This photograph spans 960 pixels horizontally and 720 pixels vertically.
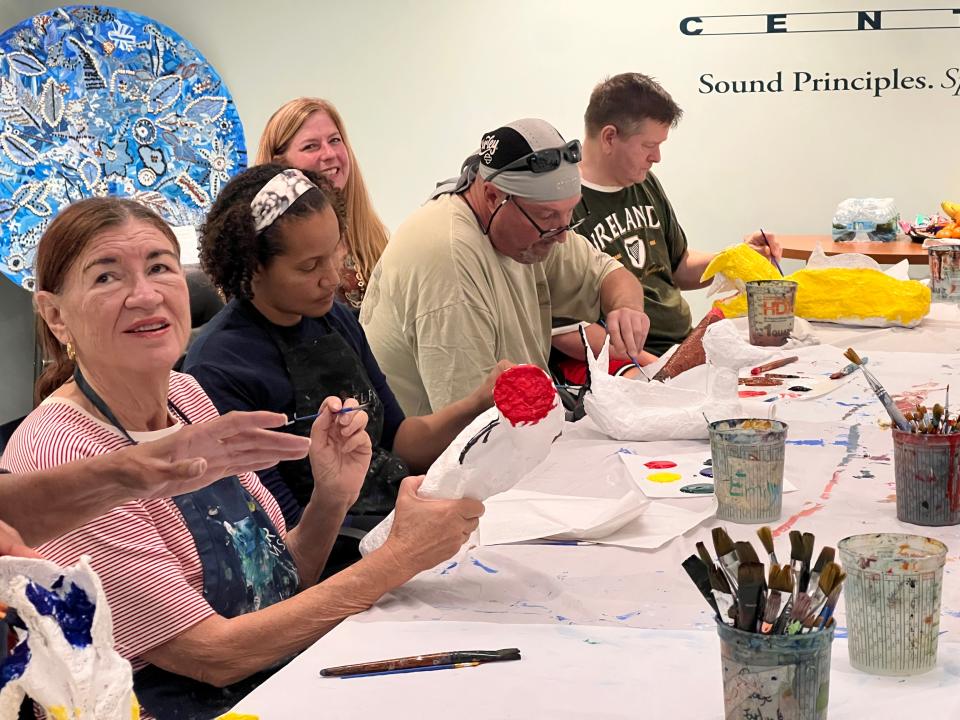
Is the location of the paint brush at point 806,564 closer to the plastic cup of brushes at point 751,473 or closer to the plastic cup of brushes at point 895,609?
the plastic cup of brushes at point 895,609

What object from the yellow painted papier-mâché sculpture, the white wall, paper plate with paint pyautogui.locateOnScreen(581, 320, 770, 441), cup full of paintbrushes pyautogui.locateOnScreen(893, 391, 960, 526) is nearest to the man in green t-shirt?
the yellow painted papier-mâché sculpture

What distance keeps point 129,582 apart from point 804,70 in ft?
14.8

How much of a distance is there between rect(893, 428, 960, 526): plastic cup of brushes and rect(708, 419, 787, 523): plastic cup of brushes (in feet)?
0.58

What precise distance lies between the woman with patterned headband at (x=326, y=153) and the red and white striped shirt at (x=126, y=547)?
2.47 m

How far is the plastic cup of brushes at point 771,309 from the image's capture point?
280cm

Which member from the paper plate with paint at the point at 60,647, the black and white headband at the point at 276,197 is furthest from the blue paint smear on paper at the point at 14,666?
the black and white headband at the point at 276,197

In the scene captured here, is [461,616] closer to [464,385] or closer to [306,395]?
[306,395]

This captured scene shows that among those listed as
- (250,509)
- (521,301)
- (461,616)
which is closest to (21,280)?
(521,301)

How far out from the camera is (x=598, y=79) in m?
5.28

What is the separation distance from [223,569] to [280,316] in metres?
0.71

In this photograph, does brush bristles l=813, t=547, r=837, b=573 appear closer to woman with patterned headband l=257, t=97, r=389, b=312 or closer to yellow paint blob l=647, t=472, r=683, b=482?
yellow paint blob l=647, t=472, r=683, b=482

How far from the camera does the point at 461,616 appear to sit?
1.32 metres

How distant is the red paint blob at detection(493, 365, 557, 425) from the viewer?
135 cm

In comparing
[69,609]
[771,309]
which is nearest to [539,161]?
[771,309]
